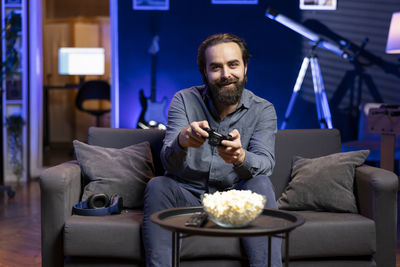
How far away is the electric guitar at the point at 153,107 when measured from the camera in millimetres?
5749

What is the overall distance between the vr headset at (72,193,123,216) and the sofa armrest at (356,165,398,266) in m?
1.11

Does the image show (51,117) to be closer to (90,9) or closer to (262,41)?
(90,9)

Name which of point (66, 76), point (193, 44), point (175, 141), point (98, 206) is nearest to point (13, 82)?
point (193, 44)

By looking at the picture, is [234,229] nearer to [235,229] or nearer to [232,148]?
[235,229]

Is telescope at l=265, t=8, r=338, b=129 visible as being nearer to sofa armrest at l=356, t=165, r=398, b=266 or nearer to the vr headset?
sofa armrest at l=356, t=165, r=398, b=266

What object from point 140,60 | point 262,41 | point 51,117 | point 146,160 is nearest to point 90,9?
point 51,117

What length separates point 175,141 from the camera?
2094mm

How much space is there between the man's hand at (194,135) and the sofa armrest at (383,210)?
0.86 meters

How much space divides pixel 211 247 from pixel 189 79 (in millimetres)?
3868

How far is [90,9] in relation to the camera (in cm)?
921

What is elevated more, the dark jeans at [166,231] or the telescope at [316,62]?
the telescope at [316,62]

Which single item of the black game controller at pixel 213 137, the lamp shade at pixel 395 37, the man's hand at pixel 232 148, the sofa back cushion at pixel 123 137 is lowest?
the sofa back cushion at pixel 123 137

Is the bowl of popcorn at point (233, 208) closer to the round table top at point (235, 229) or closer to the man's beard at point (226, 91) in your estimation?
the round table top at point (235, 229)

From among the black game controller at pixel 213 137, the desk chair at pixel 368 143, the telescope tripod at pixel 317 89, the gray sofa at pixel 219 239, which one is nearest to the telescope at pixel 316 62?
the telescope tripod at pixel 317 89
